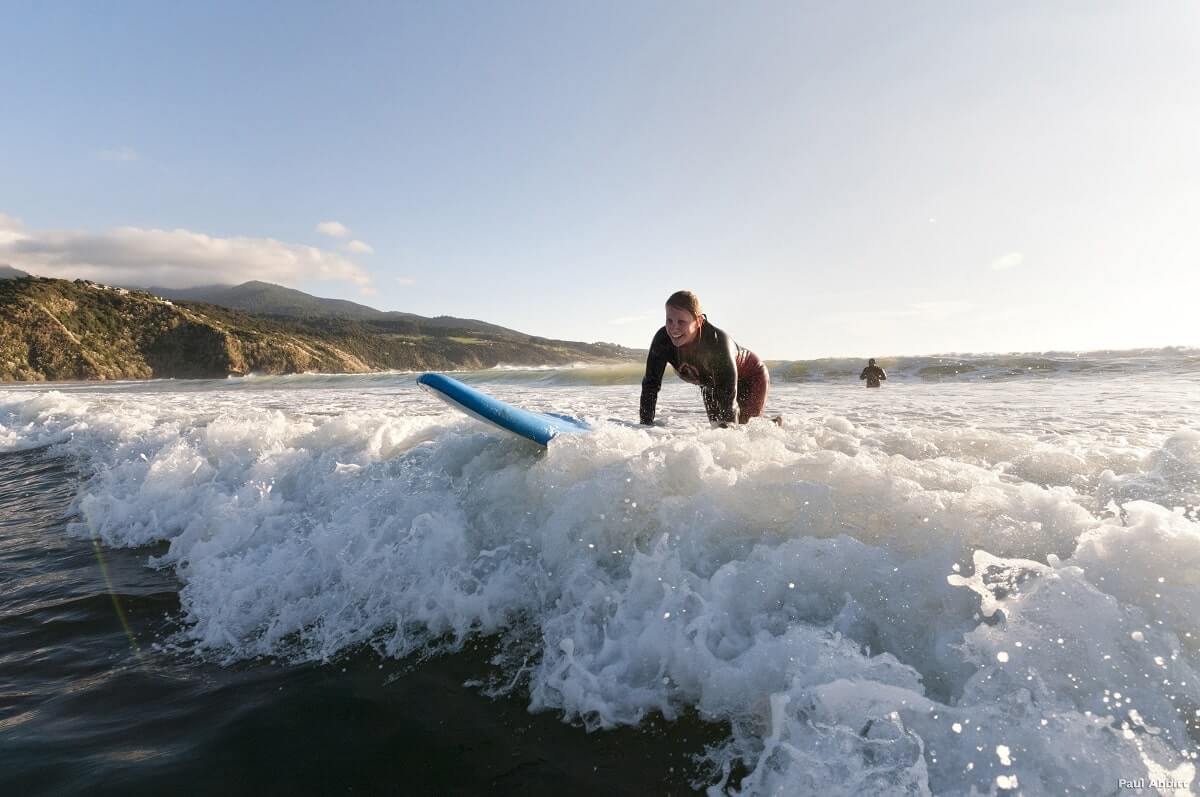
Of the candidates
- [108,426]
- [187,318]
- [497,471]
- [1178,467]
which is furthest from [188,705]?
[187,318]

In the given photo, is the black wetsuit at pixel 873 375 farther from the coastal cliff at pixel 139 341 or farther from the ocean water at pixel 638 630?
the coastal cliff at pixel 139 341

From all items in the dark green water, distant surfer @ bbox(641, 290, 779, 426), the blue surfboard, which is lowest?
the dark green water

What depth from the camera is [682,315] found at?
16.3ft

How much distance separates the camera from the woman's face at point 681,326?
499cm

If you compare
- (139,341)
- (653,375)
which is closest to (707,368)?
(653,375)

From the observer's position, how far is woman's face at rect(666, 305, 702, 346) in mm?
4988

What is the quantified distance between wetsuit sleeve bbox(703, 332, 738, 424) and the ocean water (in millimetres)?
709

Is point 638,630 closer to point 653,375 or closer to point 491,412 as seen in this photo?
point 491,412

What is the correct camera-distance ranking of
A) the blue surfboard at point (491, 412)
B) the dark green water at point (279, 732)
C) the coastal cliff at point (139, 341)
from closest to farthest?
the dark green water at point (279, 732), the blue surfboard at point (491, 412), the coastal cliff at point (139, 341)

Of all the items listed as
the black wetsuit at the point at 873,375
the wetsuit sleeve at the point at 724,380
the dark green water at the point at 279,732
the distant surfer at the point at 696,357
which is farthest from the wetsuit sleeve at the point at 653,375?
the black wetsuit at the point at 873,375

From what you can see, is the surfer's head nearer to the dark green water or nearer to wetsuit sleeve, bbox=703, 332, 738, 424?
wetsuit sleeve, bbox=703, 332, 738, 424

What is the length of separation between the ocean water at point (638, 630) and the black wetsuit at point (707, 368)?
0.75 m

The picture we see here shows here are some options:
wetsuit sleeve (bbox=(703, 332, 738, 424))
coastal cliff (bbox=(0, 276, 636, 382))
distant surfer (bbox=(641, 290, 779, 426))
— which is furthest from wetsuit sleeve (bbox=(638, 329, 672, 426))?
coastal cliff (bbox=(0, 276, 636, 382))

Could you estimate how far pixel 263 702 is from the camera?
2496mm
